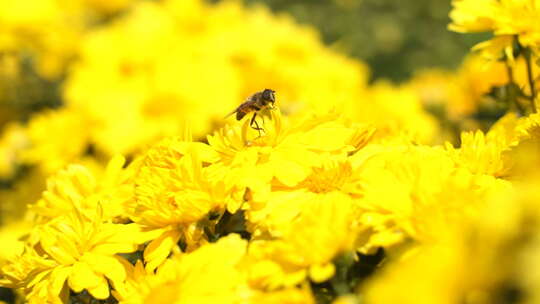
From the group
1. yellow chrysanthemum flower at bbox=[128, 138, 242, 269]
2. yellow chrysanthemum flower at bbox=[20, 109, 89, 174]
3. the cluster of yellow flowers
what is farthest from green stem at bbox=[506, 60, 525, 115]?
yellow chrysanthemum flower at bbox=[20, 109, 89, 174]

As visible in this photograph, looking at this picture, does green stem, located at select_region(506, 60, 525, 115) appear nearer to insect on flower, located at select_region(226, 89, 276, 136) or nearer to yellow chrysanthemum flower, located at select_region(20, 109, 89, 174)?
insect on flower, located at select_region(226, 89, 276, 136)

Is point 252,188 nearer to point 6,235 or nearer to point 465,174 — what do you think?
point 465,174

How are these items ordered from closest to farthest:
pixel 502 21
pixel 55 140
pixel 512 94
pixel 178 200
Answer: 1. pixel 178 200
2. pixel 502 21
3. pixel 512 94
4. pixel 55 140

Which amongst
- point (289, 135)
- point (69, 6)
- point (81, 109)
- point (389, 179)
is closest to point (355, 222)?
point (389, 179)

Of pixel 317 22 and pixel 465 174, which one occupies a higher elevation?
pixel 465 174

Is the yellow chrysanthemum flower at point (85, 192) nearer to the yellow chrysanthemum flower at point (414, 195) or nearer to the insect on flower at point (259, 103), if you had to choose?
the insect on flower at point (259, 103)

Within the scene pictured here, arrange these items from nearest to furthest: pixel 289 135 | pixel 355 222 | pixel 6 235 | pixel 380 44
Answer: pixel 355 222
pixel 289 135
pixel 6 235
pixel 380 44

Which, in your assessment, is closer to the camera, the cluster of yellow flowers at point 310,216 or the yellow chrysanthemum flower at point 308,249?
the cluster of yellow flowers at point 310,216

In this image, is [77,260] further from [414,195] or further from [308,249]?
[414,195]

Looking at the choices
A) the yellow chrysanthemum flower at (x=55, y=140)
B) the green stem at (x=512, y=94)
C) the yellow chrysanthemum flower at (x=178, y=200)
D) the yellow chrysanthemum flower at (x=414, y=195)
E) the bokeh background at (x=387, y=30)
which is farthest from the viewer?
the bokeh background at (x=387, y=30)

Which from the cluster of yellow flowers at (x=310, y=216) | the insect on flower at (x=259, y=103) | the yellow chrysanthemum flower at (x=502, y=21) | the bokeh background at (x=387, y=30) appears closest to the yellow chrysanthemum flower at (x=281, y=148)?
the cluster of yellow flowers at (x=310, y=216)

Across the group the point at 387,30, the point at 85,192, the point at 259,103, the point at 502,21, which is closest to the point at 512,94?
the point at 502,21
